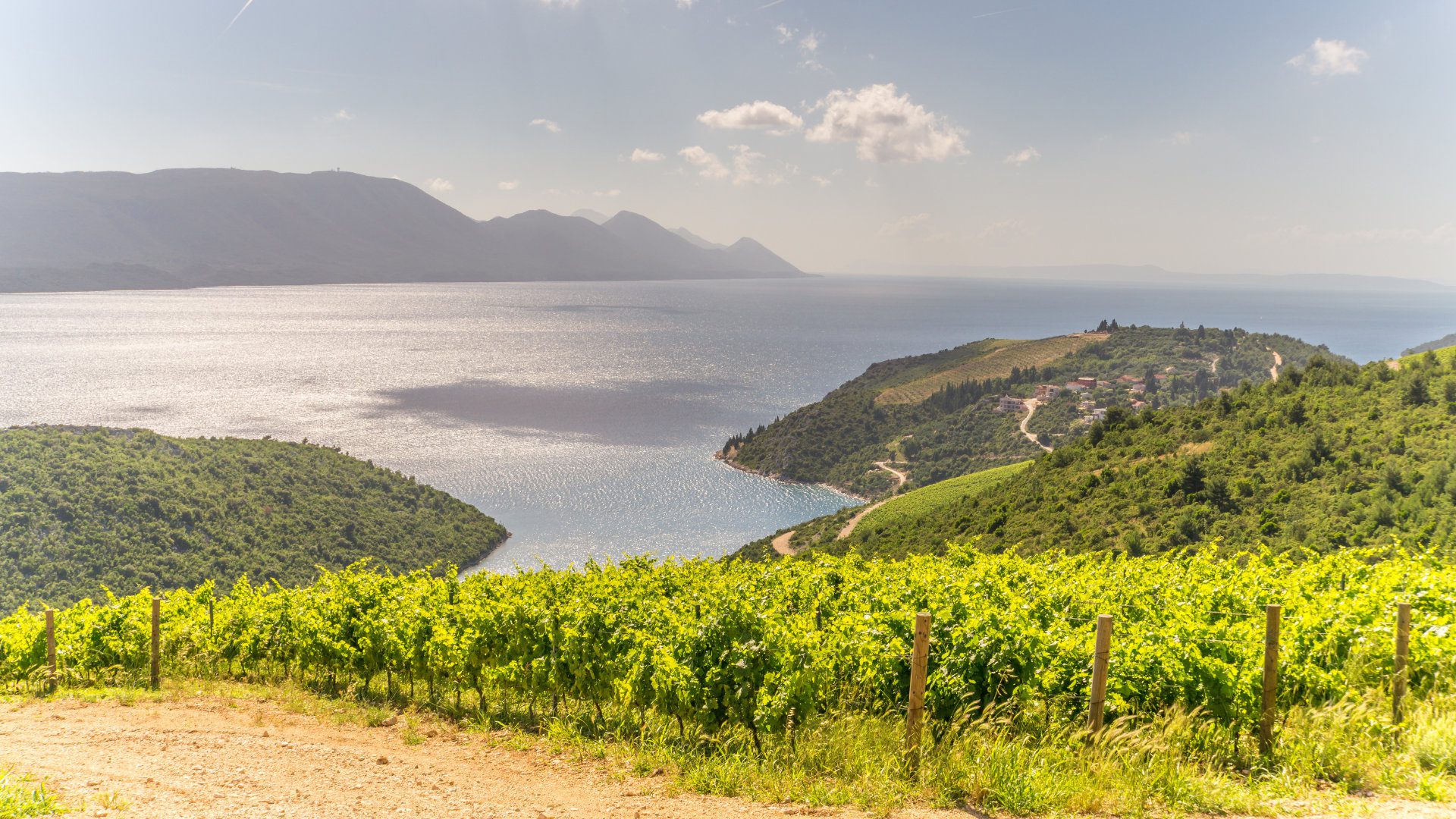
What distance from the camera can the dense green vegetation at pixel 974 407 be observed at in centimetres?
9675

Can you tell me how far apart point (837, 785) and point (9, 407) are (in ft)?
495

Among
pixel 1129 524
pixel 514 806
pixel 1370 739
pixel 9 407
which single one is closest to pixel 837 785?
Result: pixel 514 806

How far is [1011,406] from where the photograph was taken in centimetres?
10662

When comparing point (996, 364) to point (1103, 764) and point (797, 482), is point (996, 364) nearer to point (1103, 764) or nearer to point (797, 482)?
point (797, 482)

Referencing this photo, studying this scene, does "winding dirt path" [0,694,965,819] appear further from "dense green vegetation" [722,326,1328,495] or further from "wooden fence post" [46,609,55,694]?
"dense green vegetation" [722,326,1328,495]

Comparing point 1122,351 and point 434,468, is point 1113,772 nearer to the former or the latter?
point 434,468

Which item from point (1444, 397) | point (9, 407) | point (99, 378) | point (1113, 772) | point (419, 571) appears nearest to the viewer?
point (1113, 772)

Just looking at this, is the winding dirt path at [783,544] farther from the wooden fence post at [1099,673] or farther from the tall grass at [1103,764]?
the wooden fence post at [1099,673]


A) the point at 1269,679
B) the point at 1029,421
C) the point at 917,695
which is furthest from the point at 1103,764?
the point at 1029,421

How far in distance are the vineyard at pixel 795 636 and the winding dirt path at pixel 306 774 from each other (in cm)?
112

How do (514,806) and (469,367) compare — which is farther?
(469,367)

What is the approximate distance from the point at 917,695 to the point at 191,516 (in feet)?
210

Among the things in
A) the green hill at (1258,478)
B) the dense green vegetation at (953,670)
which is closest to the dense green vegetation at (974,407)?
the green hill at (1258,478)

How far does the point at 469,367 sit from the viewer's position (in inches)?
7239
